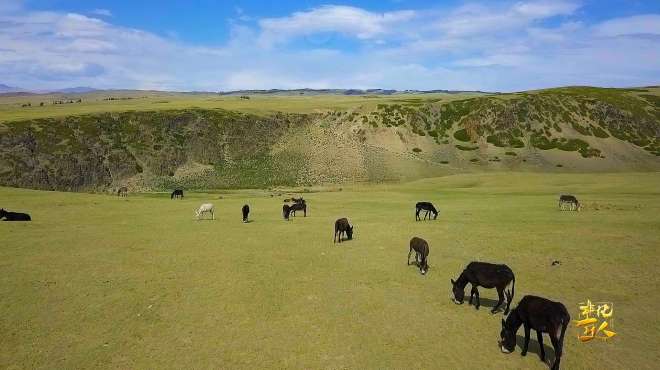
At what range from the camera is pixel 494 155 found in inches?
3789

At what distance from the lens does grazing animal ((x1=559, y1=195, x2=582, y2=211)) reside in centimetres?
3938

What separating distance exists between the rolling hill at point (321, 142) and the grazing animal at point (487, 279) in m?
63.2

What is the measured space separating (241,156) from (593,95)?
89266mm

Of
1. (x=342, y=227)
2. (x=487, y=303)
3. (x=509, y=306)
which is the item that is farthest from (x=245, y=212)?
(x=509, y=306)

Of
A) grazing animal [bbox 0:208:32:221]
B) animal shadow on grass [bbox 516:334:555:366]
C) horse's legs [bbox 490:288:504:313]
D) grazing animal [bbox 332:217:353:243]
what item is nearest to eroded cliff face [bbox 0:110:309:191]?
grazing animal [bbox 0:208:32:221]

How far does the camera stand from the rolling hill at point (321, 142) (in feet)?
260

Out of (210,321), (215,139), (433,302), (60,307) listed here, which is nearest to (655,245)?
(433,302)

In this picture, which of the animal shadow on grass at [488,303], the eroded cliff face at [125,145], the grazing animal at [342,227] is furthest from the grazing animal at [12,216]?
the eroded cliff face at [125,145]

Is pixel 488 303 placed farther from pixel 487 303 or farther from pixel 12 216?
pixel 12 216

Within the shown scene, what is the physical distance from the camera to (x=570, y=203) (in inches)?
1628

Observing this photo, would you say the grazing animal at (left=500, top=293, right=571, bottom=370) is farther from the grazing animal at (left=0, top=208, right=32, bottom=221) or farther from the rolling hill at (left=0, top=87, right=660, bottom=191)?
the rolling hill at (left=0, top=87, right=660, bottom=191)

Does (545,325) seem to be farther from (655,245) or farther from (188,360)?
(655,245)

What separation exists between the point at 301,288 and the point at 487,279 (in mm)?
7648

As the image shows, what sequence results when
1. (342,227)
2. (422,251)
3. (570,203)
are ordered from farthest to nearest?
1. (570,203)
2. (342,227)
3. (422,251)
